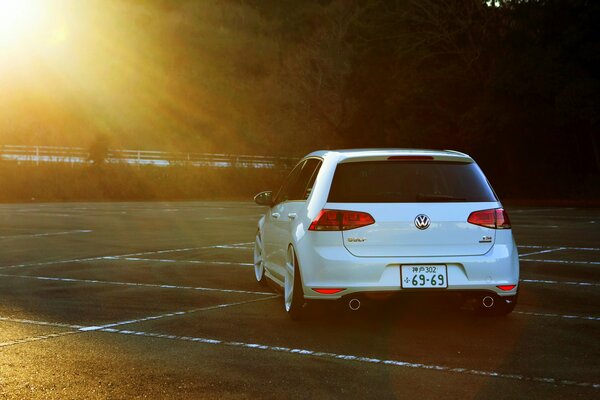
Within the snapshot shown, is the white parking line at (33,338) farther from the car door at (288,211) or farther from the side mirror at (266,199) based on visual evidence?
the side mirror at (266,199)

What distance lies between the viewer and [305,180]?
9.38 m

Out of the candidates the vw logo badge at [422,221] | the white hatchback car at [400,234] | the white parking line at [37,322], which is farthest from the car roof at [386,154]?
the white parking line at [37,322]

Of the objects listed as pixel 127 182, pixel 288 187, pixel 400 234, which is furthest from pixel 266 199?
pixel 127 182

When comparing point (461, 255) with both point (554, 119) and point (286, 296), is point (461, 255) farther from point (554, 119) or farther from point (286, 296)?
point (554, 119)

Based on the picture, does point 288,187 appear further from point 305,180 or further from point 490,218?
point 490,218

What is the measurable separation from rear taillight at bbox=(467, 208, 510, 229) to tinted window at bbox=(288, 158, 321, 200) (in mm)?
1573

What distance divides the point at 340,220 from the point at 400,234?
528 millimetres

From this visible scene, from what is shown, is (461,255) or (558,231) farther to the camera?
(558,231)

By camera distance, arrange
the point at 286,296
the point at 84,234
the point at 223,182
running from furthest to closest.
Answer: the point at 223,182
the point at 84,234
the point at 286,296

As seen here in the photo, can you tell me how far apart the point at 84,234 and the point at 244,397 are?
15141 mm

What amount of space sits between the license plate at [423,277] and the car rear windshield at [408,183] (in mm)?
616

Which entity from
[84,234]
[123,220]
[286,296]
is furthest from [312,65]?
[286,296]

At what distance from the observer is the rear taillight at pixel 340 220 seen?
7949 millimetres

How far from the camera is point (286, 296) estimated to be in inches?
343
